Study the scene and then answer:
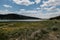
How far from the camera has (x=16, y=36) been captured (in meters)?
4.83

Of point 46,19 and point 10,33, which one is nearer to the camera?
point 10,33

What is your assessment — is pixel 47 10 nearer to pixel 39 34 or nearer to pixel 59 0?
pixel 59 0

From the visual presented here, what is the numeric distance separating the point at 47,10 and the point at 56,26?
0.66m

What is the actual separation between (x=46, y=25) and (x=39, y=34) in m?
0.42

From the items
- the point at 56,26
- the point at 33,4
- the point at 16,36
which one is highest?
the point at 33,4

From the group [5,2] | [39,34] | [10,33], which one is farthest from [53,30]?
[5,2]

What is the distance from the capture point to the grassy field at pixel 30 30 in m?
4.81

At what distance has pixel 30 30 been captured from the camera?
4.87m

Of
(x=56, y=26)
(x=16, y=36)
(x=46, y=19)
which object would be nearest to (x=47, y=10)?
(x=46, y=19)

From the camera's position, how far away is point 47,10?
5098 millimetres

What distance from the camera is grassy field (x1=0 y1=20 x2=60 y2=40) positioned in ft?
15.8

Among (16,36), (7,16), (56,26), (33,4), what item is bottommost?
(16,36)

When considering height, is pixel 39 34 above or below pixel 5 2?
below

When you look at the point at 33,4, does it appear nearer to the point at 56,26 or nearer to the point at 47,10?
the point at 47,10
